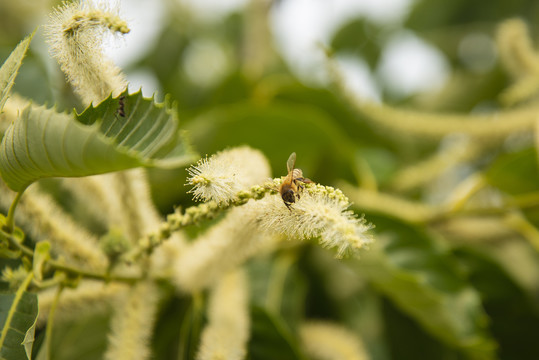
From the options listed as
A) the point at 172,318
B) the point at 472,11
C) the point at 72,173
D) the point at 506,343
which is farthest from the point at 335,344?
the point at 472,11

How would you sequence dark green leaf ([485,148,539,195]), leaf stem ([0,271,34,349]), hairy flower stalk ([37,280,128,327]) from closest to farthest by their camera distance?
1. leaf stem ([0,271,34,349])
2. hairy flower stalk ([37,280,128,327])
3. dark green leaf ([485,148,539,195])

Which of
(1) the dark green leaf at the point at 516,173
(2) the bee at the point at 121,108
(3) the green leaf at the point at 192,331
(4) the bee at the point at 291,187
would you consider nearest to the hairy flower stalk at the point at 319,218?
(4) the bee at the point at 291,187

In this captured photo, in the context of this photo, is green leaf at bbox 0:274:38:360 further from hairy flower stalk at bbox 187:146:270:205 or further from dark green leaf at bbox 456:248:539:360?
dark green leaf at bbox 456:248:539:360

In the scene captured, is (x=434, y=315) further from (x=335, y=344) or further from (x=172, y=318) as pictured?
(x=172, y=318)

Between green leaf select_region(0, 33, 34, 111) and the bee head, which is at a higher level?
green leaf select_region(0, 33, 34, 111)

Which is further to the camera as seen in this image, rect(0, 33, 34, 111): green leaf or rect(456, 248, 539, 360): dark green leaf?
rect(456, 248, 539, 360): dark green leaf

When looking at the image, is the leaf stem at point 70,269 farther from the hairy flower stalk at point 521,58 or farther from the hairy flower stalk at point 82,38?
the hairy flower stalk at point 521,58

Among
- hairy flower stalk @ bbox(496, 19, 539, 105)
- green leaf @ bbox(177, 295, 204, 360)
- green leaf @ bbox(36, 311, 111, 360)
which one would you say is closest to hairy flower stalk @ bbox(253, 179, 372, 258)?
green leaf @ bbox(177, 295, 204, 360)
